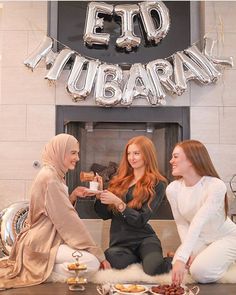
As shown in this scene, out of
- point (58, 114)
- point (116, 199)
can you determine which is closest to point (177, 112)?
point (58, 114)

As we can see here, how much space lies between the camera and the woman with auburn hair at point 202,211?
9.27 ft

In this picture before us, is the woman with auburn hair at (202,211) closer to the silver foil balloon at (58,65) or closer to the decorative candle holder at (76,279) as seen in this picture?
the decorative candle holder at (76,279)

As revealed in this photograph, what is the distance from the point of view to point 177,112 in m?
4.26

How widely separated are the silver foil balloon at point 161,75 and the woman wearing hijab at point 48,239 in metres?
1.61

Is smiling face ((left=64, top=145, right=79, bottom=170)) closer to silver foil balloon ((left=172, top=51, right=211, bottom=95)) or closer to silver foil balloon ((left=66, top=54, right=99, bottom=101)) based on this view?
silver foil balloon ((left=66, top=54, right=99, bottom=101))

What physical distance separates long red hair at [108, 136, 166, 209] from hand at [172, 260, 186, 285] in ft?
2.24

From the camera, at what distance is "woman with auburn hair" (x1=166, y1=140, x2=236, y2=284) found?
111 inches

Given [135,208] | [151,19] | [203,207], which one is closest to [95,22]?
[151,19]

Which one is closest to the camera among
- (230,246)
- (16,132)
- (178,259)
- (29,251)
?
(178,259)

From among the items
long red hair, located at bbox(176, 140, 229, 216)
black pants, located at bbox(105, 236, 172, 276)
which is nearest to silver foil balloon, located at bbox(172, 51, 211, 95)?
long red hair, located at bbox(176, 140, 229, 216)

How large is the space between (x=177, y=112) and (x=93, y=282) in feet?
6.87

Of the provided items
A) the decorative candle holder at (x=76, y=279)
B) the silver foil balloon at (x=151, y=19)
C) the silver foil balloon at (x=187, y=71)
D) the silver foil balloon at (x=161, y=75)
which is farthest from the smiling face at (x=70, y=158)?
the silver foil balloon at (x=151, y=19)

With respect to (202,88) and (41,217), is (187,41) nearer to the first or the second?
(202,88)

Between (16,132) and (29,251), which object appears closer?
(29,251)
